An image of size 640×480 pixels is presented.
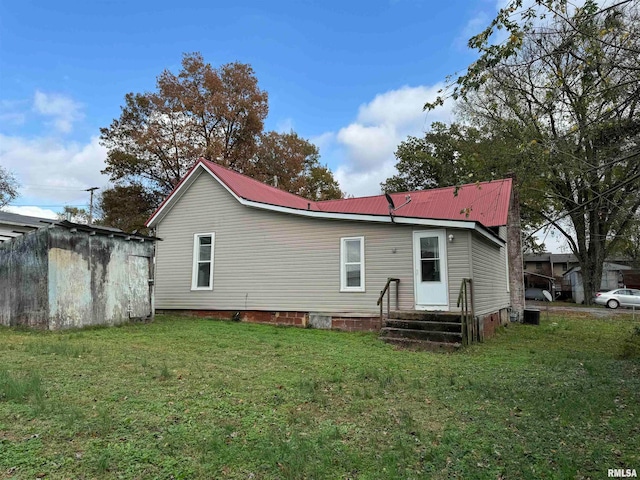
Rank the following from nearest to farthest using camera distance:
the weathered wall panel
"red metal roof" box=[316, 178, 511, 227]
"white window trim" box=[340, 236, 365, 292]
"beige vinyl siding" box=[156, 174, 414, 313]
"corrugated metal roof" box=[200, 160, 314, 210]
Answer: the weathered wall panel → "beige vinyl siding" box=[156, 174, 414, 313] → "white window trim" box=[340, 236, 365, 292] → "corrugated metal roof" box=[200, 160, 314, 210] → "red metal roof" box=[316, 178, 511, 227]

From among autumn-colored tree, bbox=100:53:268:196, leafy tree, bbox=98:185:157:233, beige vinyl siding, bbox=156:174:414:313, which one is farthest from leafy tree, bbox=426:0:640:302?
leafy tree, bbox=98:185:157:233

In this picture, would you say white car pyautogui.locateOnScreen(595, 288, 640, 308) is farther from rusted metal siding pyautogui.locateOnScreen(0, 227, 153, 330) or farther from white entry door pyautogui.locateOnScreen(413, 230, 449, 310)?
rusted metal siding pyautogui.locateOnScreen(0, 227, 153, 330)

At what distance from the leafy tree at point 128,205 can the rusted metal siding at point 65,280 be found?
1429 centimetres

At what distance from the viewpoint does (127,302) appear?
11.3 metres

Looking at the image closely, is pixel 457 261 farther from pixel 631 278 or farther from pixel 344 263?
pixel 631 278

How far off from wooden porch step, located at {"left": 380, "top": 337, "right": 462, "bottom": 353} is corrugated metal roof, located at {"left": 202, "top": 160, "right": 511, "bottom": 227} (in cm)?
455

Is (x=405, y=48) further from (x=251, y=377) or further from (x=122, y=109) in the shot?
(x=122, y=109)

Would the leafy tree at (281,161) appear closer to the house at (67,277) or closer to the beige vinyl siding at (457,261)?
the house at (67,277)

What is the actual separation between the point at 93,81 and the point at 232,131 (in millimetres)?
10820

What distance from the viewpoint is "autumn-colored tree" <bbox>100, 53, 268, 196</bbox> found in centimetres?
2381

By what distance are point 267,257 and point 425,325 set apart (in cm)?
531

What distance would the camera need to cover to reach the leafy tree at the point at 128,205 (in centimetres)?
2430

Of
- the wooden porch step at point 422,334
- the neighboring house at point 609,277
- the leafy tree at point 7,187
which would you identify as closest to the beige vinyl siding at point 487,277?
the wooden porch step at point 422,334

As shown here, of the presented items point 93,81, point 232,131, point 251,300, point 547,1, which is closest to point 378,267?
point 251,300
